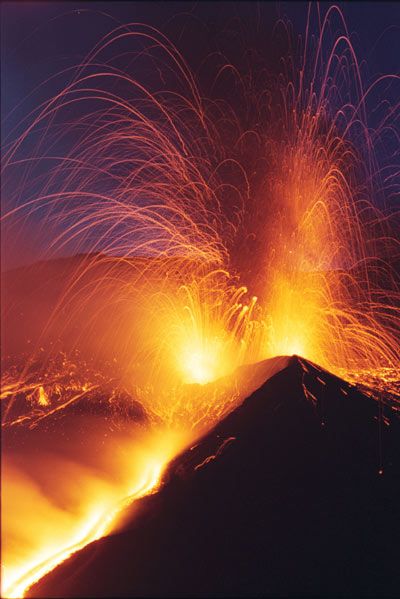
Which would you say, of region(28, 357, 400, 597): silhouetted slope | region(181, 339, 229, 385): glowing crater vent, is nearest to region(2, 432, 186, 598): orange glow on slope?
→ region(28, 357, 400, 597): silhouetted slope

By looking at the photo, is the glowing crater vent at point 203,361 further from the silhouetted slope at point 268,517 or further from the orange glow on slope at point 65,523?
the orange glow on slope at point 65,523

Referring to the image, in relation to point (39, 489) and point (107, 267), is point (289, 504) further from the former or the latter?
point (107, 267)

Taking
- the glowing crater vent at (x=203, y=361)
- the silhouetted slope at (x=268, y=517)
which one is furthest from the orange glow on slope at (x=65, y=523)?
the glowing crater vent at (x=203, y=361)

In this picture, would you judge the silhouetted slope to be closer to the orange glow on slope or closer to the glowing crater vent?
the orange glow on slope

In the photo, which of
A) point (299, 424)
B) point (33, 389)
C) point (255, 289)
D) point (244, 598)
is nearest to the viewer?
point (244, 598)

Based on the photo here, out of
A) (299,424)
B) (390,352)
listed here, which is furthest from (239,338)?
(390,352)

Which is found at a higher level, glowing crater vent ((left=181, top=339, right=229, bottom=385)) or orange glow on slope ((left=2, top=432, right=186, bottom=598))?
glowing crater vent ((left=181, top=339, right=229, bottom=385))

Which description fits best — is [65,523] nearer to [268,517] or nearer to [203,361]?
[268,517]

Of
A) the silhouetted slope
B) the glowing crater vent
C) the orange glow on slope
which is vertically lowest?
the silhouetted slope

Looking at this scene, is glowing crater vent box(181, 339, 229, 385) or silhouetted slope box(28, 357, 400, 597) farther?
glowing crater vent box(181, 339, 229, 385)
